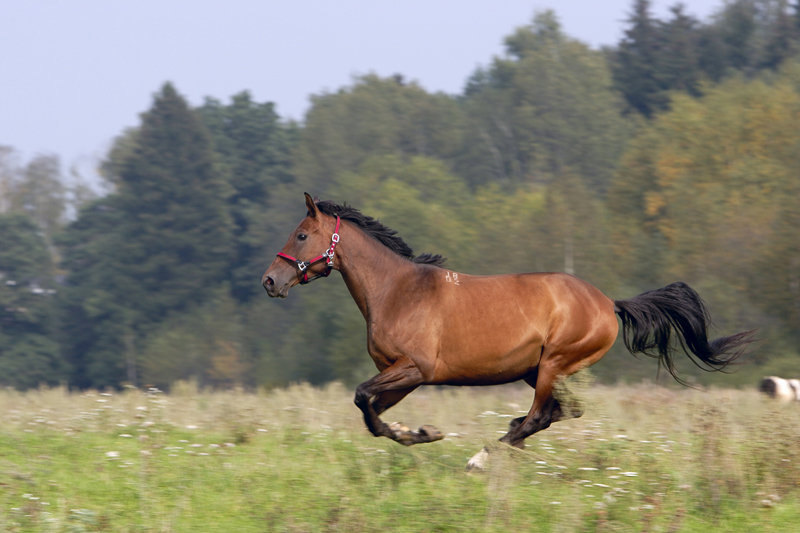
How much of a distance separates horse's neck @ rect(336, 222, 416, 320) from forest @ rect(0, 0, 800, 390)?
21733 mm

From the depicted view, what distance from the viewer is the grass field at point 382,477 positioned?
6.25 m

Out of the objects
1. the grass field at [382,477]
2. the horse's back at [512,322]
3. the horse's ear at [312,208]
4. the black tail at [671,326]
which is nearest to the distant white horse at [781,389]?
the grass field at [382,477]

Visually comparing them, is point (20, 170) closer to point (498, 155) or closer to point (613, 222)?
point (498, 155)

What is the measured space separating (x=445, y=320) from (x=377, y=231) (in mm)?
1088

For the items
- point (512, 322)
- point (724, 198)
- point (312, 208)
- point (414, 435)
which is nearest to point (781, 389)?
point (512, 322)

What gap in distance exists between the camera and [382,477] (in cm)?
695

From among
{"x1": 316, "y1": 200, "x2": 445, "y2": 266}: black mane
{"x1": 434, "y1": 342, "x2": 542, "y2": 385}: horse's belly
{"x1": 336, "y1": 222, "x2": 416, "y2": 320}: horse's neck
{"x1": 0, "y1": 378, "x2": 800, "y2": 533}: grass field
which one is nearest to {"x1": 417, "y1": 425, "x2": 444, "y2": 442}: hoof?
{"x1": 0, "y1": 378, "x2": 800, "y2": 533}: grass field

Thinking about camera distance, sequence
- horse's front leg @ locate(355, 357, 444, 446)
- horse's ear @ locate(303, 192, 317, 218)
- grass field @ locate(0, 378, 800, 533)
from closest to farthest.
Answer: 1. grass field @ locate(0, 378, 800, 533)
2. horse's front leg @ locate(355, 357, 444, 446)
3. horse's ear @ locate(303, 192, 317, 218)

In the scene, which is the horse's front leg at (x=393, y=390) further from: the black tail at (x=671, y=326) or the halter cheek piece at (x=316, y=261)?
the black tail at (x=671, y=326)

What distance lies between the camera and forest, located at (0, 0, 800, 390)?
3919 cm

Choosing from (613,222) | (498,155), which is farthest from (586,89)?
(613,222)

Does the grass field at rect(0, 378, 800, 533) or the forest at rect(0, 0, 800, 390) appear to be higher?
the forest at rect(0, 0, 800, 390)

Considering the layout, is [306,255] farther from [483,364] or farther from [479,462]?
[479,462]

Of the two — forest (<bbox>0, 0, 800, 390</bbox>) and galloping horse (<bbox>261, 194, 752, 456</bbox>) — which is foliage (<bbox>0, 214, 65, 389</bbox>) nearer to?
forest (<bbox>0, 0, 800, 390</bbox>)
